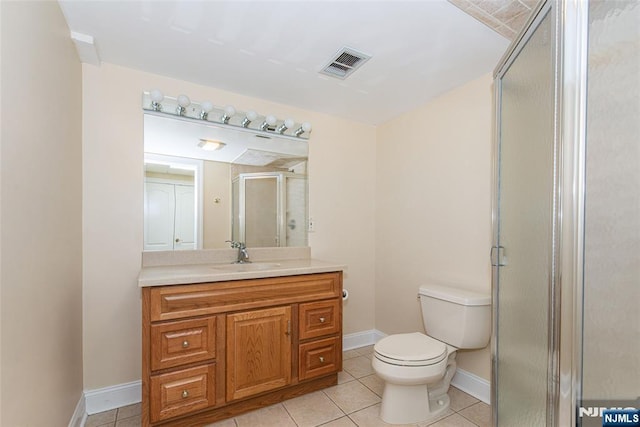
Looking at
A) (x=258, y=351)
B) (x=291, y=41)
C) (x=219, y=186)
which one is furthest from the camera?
(x=219, y=186)

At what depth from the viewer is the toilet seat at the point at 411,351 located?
5.40ft

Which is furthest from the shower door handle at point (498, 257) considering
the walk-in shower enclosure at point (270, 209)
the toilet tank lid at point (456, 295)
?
the walk-in shower enclosure at point (270, 209)

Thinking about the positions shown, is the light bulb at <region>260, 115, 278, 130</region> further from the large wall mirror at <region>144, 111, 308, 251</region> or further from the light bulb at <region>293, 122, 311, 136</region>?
the light bulb at <region>293, 122, 311, 136</region>

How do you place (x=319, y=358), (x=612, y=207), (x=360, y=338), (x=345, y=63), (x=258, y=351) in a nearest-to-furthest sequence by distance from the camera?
(x=612, y=207) < (x=258, y=351) < (x=345, y=63) < (x=319, y=358) < (x=360, y=338)

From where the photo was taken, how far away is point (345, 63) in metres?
1.89

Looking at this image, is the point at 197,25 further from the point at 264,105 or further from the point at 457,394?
the point at 457,394

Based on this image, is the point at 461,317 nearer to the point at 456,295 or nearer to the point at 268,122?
the point at 456,295

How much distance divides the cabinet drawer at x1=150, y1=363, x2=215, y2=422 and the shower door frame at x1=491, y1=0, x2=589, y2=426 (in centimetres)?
157

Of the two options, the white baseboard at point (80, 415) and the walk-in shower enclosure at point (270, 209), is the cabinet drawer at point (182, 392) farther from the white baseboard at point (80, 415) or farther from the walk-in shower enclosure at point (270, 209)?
the walk-in shower enclosure at point (270, 209)

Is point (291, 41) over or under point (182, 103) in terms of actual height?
over

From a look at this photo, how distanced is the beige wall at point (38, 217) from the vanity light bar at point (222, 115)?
440mm

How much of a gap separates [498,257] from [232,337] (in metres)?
1.53

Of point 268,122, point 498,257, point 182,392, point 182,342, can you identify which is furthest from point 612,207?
point 268,122
